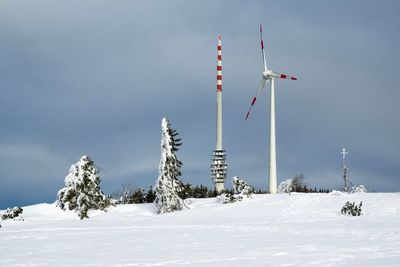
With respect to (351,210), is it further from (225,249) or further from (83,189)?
(83,189)

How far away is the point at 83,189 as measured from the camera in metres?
46.5

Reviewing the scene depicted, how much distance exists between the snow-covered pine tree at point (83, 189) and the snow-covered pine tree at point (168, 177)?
18.4 feet

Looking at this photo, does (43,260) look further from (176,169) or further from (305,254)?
(176,169)

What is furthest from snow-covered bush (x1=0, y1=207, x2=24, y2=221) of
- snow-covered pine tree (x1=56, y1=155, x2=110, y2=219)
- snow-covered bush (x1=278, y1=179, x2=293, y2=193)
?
Answer: snow-covered bush (x1=278, y1=179, x2=293, y2=193)

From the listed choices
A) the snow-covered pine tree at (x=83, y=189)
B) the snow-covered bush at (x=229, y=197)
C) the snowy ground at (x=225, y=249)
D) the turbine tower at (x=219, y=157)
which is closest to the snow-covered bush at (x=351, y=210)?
the snowy ground at (x=225, y=249)

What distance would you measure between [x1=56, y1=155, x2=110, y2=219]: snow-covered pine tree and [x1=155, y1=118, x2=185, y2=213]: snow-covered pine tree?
18.4ft

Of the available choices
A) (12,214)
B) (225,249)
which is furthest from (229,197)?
(225,249)

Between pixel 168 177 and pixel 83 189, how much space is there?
25.3 ft

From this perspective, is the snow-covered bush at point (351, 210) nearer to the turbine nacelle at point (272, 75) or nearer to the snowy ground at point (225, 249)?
the snowy ground at point (225, 249)

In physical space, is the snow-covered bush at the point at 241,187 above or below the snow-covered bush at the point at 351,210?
above

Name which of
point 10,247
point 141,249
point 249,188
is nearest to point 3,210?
point 249,188

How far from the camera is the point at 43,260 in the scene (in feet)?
47.3

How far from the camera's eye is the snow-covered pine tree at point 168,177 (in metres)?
44.5

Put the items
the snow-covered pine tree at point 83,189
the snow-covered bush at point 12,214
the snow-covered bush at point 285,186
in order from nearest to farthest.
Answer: the snow-covered bush at point 12,214, the snow-covered pine tree at point 83,189, the snow-covered bush at point 285,186
